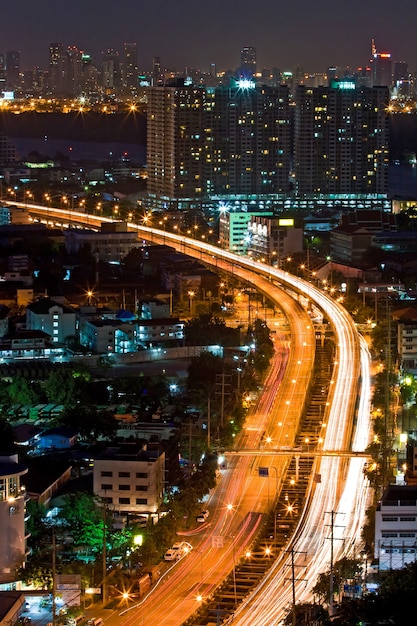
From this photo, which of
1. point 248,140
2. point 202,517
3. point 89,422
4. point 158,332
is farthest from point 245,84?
point 202,517

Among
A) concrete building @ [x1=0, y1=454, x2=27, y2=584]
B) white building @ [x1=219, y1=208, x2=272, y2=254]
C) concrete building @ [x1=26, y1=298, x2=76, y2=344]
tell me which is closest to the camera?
concrete building @ [x1=0, y1=454, x2=27, y2=584]

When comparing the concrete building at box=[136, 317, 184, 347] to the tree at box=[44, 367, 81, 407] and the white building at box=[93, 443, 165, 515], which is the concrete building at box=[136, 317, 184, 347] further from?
the white building at box=[93, 443, 165, 515]

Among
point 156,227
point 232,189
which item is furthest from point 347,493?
point 232,189

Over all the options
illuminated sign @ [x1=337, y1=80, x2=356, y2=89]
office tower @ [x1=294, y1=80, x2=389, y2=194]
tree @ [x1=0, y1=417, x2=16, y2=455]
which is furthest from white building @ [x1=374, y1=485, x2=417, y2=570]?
illuminated sign @ [x1=337, y1=80, x2=356, y2=89]

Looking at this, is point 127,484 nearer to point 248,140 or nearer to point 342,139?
point 248,140

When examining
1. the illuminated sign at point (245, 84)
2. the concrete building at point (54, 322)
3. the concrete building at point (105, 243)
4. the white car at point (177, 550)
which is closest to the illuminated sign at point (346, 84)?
the illuminated sign at point (245, 84)
